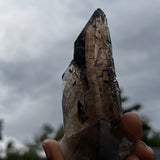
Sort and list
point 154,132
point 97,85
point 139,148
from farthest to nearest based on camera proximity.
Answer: point 154,132 < point 139,148 < point 97,85

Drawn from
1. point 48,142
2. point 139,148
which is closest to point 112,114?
point 139,148

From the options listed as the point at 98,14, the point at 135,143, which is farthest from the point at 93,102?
the point at 98,14

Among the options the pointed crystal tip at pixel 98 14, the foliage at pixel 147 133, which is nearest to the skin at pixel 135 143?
the pointed crystal tip at pixel 98 14

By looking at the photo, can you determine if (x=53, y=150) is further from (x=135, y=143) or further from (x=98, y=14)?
(x=98, y=14)

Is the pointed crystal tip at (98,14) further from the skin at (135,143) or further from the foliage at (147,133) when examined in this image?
the foliage at (147,133)

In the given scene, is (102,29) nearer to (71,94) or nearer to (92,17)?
(92,17)

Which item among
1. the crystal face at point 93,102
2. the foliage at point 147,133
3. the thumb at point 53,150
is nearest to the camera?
the crystal face at point 93,102

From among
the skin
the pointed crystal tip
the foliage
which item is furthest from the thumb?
the foliage
